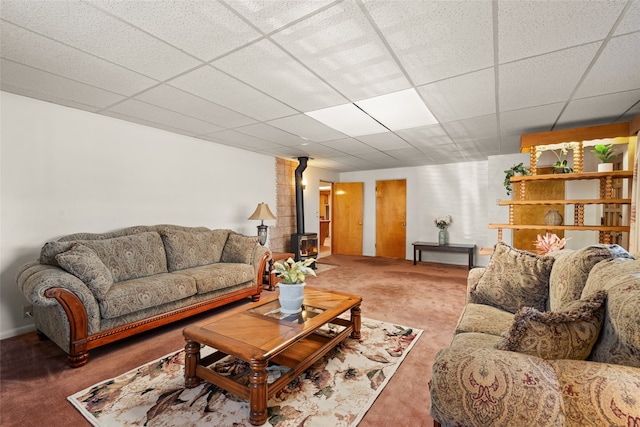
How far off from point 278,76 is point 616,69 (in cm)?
253

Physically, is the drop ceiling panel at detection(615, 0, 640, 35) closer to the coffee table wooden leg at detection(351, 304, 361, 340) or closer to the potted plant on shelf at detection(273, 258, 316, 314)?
the potted plant on shelf at detection(273, 258, 316, 314)

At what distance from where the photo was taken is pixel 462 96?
8.91 ft

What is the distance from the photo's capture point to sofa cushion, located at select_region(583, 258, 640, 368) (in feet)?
3.04

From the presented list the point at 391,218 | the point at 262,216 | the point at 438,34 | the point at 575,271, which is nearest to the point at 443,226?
the point at 391,218

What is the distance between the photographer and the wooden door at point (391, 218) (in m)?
7.05

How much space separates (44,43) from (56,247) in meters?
1.67

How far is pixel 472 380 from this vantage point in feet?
3.15

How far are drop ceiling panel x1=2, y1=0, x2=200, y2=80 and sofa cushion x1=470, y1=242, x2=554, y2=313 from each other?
2.75 metres

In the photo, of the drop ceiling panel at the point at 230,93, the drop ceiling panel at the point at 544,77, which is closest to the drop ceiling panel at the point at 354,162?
the drop ceiling panel at the point at 230,93

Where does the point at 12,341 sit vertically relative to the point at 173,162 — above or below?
below

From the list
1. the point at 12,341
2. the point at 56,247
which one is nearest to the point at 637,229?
the point at 56,247

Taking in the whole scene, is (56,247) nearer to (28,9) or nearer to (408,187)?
(28,9)

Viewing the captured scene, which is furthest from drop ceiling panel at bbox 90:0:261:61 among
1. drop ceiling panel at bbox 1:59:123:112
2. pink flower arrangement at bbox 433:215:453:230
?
pink flower arrangement at bbox 433:215:453:230

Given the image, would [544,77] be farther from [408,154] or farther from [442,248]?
[442,248]
